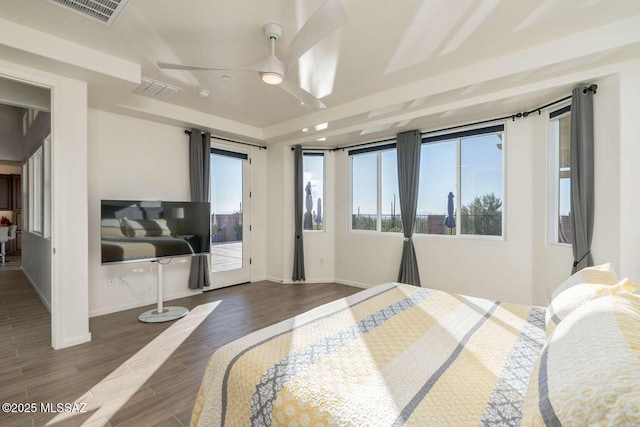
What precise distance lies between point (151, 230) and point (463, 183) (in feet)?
13.7

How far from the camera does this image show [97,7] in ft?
7.14

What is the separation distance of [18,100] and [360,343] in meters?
4.56

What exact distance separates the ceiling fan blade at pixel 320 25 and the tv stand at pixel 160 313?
3086 mm

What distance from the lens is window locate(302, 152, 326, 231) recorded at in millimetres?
5547

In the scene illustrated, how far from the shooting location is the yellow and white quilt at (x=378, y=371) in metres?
0.96

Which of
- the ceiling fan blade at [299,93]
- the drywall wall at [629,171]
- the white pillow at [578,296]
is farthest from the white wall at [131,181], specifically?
the drywall wall at [629,171]

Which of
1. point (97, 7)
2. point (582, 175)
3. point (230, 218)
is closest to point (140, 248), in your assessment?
point (230, 218)

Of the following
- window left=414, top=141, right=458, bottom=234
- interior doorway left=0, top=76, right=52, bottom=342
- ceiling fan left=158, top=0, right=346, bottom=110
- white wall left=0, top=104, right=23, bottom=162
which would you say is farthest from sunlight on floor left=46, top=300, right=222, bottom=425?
white wall left=0, top=104, right=23, bottom=162

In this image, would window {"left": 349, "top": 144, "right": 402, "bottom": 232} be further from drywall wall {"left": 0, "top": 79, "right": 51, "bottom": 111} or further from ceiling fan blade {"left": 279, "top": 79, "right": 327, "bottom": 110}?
drywall wall {"left": 0, "top": 79, "right": 51, "bottom": 111}

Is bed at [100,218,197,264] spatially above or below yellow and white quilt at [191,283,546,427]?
above

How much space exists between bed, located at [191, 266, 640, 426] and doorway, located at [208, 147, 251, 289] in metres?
3.72

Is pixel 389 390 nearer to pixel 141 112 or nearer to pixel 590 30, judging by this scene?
pixel 590 30

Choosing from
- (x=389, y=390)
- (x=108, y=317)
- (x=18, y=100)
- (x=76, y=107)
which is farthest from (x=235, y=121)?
(x=389, y=390)

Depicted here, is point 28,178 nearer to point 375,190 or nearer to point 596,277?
point 375,190
